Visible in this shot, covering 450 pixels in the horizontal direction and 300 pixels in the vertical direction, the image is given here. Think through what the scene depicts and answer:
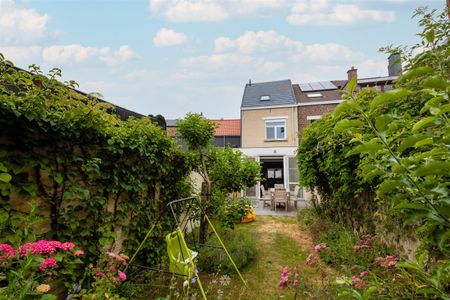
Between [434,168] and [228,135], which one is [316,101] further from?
[434,168]

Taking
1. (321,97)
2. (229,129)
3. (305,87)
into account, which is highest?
(305,87)

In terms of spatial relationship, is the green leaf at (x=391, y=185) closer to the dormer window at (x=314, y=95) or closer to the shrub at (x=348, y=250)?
the shrub at (x=348, y=250)

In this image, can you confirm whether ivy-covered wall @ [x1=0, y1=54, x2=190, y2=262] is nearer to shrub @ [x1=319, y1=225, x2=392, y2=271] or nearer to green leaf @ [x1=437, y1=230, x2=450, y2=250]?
green leaf @ [x1=437, y1=230, x2=450, y2=250]

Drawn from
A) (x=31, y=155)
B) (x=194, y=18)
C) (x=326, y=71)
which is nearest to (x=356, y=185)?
(x=31, y=155)

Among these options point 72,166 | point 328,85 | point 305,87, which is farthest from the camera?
point 305,87

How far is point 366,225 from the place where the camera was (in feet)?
12.3

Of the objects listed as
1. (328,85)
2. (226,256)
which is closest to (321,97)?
(328,85)

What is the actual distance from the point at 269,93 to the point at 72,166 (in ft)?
42.8

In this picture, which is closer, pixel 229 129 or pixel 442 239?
pixel 442 239

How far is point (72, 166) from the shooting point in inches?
86.1

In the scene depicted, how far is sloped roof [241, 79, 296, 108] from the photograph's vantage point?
12988 millimetres

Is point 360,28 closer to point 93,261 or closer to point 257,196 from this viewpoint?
point 93,261

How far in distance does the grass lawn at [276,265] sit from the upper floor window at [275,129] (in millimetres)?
6542

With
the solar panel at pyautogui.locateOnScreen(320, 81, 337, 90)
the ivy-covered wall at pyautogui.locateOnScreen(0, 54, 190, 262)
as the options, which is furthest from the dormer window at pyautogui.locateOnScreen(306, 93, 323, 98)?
the ivy-covered wall at pyautogui.locateOnScreen(0, 54, 190, 262)
